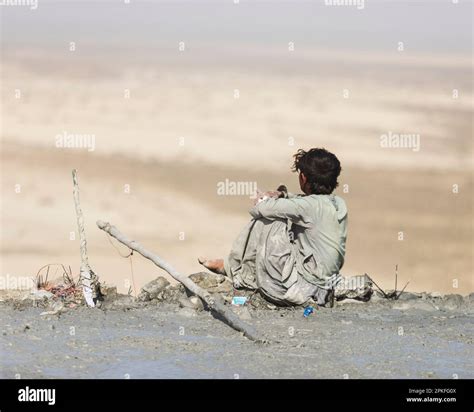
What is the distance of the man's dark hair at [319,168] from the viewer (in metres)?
12.5

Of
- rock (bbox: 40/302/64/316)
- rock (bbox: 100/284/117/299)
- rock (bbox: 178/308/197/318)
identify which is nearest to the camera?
rock (bbox: 40/302/64/316)

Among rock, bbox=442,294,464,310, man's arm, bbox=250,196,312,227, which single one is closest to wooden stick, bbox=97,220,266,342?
man's arm, bbox=250,196,312,227

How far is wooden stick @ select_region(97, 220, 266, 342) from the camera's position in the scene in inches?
429

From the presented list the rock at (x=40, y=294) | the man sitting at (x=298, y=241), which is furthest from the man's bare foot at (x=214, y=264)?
the rock at (x=40, y=294)

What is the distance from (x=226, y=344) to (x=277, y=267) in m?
1.95

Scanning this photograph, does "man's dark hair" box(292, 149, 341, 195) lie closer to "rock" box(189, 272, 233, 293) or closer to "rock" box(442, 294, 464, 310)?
"rock" box(189, 272, 233, 293)

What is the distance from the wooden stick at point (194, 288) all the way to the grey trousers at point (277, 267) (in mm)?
834

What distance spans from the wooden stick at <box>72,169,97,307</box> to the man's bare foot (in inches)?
54.7

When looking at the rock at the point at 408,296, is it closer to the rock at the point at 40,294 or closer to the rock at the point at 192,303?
the rock at the point at 192,303

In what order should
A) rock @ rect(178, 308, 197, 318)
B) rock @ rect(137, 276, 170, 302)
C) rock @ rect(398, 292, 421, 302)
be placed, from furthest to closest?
rock @ rect(398, 292, 421, 302) → rock @ rect(137, 276, 170, 302) → rock @ rect(178, 308, 197, 318)

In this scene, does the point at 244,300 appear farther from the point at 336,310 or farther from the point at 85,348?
the point at 85,348

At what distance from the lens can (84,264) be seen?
39.7 ft
